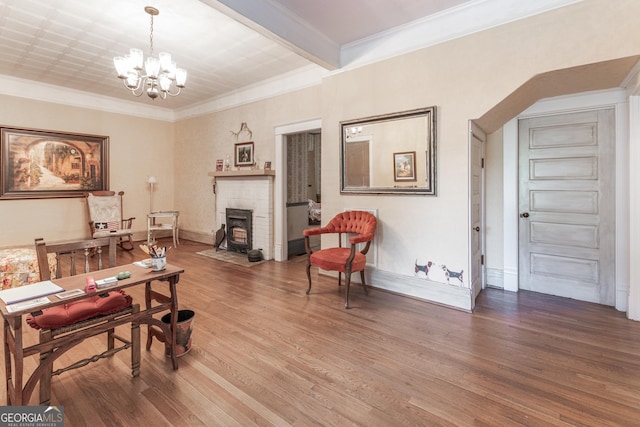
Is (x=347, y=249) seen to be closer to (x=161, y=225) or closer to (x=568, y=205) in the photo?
(x=568, y=205)

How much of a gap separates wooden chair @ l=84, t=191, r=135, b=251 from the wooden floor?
12.1ft

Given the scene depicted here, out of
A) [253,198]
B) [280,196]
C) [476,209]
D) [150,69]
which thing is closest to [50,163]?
[253,198]

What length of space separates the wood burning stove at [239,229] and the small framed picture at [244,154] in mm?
938

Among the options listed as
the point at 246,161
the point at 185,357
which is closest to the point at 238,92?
the point at 246,161

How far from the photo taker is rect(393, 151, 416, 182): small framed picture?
3.52 metres

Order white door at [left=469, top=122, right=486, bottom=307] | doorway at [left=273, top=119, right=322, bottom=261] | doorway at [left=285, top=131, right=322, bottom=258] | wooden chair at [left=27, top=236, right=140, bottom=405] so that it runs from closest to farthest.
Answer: wooden chair at [left=27, top=236, right=140, bottom=405]
white door at [left=469, top=122, right=486, bottom=307]
doorway at [left=273, top=119, right=322, bottom=261]
doorway at [left=285, top=131, right=322, bottom=258]

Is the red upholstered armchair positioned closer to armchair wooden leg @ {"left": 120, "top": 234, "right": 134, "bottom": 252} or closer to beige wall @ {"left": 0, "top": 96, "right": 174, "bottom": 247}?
armchair wooden leg @ {"left": 120, "top": 234, "right": 134, "bottom": 252}

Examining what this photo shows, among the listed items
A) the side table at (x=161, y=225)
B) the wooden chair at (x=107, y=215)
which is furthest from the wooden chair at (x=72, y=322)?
the side table at (x=161, y=225)

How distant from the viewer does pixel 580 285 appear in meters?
3.45

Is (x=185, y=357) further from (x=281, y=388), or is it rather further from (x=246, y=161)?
(x=246, y=161)

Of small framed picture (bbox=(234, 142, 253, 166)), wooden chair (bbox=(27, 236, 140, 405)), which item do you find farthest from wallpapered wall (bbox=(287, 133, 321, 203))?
wooden chair (bbox=(27, 236, 140, 405))

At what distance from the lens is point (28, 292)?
1704 millimetres

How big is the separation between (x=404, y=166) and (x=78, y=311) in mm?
3248

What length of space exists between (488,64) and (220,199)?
5.08 meters
